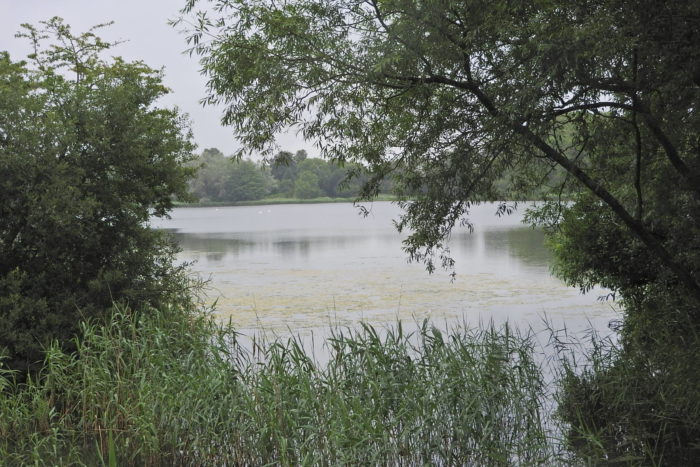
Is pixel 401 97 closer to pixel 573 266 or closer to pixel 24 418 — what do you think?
pixel 573 266

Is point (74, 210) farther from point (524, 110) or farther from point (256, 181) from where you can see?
point (256, 181)

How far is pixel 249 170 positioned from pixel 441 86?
5057cm

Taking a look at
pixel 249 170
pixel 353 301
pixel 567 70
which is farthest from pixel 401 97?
pixel 249 170

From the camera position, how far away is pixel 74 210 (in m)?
7.78

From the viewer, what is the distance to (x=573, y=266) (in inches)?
341

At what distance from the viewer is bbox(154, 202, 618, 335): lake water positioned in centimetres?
1136

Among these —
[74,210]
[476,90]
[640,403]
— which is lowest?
[640,403]

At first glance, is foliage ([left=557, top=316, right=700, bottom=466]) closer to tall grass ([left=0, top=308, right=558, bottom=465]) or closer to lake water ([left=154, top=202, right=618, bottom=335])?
tall grass ([left=0, top=308, right=558, bottom=465])

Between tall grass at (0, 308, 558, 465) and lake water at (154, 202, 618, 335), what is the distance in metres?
0.80

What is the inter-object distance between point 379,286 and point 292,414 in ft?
29.8

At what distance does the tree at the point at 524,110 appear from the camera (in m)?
5.39

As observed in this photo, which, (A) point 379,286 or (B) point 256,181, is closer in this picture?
(A) point 379,286

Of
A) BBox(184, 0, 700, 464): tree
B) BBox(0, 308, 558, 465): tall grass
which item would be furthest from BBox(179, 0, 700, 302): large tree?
BBox(0, 308, 558, 465): tall grass

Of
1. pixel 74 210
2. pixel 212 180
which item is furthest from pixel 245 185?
pixel 74 210
